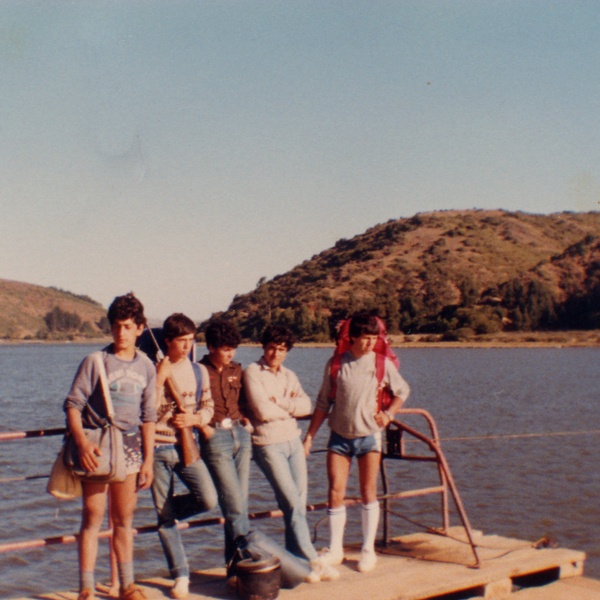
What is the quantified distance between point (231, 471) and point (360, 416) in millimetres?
961

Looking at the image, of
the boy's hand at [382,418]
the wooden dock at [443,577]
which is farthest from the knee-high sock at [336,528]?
the boy's hand at [382,418]

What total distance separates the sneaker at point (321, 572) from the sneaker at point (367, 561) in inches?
9.2

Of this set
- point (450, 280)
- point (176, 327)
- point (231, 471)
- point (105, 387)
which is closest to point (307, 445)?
point (231, 471)

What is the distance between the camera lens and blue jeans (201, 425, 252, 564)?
4.69 meters

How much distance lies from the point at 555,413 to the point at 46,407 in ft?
65.6

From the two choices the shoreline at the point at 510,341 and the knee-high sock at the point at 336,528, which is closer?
the knee-high sock at the point at 336,528

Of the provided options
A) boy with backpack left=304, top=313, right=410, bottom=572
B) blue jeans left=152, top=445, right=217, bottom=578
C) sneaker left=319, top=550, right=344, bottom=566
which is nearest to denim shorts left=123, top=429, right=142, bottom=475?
blue jeans left=152, top=445, right=217, bottom=578

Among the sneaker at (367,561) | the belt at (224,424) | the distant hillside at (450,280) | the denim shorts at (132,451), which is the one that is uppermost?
the distant hillside at (450,280)

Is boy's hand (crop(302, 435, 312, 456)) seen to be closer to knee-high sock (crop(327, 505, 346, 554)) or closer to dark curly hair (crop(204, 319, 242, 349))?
knee-high sock (crop(327, 505, 346, 554))

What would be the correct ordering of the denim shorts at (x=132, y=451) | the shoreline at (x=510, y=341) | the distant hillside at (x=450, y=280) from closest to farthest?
1. the denim shorts at (x=132, y=451)
2. the shoreline at (x=510, y=341)
3. the distant hillside at (x=450, y=280)

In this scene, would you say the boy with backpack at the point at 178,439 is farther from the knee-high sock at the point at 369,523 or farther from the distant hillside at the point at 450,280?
the distant hillside at the point at 450,280

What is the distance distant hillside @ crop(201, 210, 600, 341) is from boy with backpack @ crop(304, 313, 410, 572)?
324 feet

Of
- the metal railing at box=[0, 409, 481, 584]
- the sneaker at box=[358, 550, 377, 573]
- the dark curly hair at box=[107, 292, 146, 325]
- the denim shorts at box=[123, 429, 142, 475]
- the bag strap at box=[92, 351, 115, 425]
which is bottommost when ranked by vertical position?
the sneaker at box=[358, 550, 377, 573]

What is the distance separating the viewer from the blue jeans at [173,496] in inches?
179
